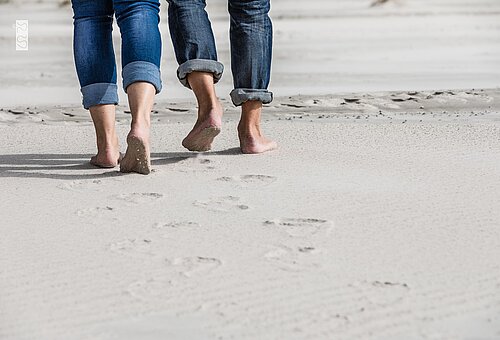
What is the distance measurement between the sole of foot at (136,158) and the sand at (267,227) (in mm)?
48

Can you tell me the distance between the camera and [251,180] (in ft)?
10.2

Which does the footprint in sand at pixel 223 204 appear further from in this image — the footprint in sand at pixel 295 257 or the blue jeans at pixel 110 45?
the blue jeans at pixel 110 45

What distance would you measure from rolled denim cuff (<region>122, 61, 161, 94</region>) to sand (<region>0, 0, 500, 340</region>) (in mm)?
302

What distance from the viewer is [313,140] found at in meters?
3.89

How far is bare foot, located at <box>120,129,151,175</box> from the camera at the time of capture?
3006 millimetres

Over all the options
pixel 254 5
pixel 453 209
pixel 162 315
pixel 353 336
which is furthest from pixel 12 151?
pixel 353 336

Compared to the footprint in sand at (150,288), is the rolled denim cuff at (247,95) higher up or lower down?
higher up

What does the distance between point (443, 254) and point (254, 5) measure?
1.47m

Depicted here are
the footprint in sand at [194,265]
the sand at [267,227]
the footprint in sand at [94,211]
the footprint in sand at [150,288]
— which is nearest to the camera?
the sand at [267,227]

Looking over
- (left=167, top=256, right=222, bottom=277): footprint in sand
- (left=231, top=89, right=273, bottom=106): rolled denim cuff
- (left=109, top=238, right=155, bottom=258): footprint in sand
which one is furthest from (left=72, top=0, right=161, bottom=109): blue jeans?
(left=167, top=256, right=222, bottom=277): footprint in sand

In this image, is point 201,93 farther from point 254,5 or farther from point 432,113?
point 432,113

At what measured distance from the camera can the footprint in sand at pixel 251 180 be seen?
304 centimetres

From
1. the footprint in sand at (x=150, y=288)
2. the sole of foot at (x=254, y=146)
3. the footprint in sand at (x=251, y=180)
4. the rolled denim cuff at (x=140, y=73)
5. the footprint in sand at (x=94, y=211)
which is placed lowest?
the footprint in sand at (x=150, y=288)

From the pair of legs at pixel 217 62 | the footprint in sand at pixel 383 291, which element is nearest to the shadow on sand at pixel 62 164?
the pair of legs at pixel 217 62
